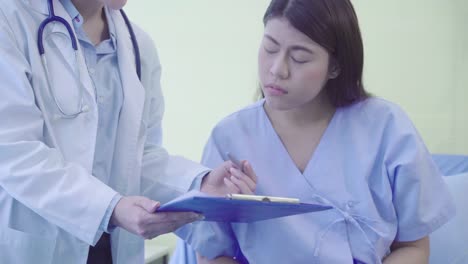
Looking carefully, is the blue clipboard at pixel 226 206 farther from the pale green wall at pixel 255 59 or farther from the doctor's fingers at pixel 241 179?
the pale green wall at pixel 255 59

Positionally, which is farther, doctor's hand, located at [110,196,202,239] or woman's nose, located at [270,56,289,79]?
woman's nose, located at [270,56,289,79]

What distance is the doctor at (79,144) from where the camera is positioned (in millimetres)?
909

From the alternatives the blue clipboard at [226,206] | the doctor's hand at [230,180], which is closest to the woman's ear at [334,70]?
the doctor's hand at [230,180]

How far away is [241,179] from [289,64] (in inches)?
10.7

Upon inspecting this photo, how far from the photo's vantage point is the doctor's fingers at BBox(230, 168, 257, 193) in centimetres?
108

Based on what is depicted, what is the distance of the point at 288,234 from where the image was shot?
1.16 metres

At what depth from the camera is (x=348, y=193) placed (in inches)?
46.5

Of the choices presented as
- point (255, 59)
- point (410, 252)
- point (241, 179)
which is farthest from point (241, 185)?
point (255, 59)

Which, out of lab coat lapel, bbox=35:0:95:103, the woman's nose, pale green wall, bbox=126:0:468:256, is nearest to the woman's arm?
the woman's nose

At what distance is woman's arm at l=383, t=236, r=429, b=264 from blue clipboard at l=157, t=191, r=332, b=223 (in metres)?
0.39

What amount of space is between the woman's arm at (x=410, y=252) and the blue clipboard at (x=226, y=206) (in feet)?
1.27

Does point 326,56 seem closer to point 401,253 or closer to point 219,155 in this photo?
point 219,155

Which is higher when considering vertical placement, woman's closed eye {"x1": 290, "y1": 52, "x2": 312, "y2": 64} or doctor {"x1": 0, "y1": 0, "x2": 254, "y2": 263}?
woman's closed eye {"x1": 290, "y1": 52, "x2": 312, "y2": 64}

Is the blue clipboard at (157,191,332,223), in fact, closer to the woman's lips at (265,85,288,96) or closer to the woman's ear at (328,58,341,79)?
the woman's lips at (265,85,288,96)
